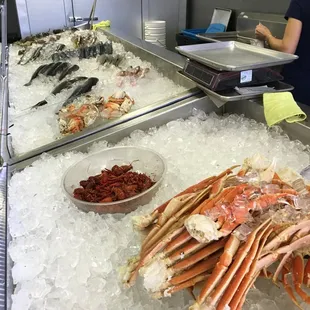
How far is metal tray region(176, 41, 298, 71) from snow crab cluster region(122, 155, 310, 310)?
0.93 m

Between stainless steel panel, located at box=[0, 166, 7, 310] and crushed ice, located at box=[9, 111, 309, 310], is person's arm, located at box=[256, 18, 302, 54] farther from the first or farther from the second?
stainless steel panel, located at box=[0, 166, 7, 310]

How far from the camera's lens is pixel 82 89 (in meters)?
2.33

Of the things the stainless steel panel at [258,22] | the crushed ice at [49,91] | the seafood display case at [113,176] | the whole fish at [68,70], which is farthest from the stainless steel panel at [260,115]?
the stainless steel panel at [258,22]

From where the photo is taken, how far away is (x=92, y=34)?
3814mm

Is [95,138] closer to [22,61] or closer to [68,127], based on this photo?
[68,127]

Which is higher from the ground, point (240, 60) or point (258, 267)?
point (240, 60)

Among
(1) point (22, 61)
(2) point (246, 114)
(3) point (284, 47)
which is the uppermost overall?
(3) point (284, 47)

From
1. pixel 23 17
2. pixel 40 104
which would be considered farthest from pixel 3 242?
pixel 23 17

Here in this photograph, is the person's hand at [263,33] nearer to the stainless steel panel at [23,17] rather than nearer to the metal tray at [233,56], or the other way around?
the metal tray at [233,56]

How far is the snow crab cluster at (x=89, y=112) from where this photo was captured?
6.07 feet

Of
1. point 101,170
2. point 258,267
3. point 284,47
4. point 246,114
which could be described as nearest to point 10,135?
point 101,170

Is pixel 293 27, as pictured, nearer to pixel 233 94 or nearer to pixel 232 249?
pixel 233 94

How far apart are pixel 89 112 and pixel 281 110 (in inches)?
38.7

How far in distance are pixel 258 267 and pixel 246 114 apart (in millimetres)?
1139
